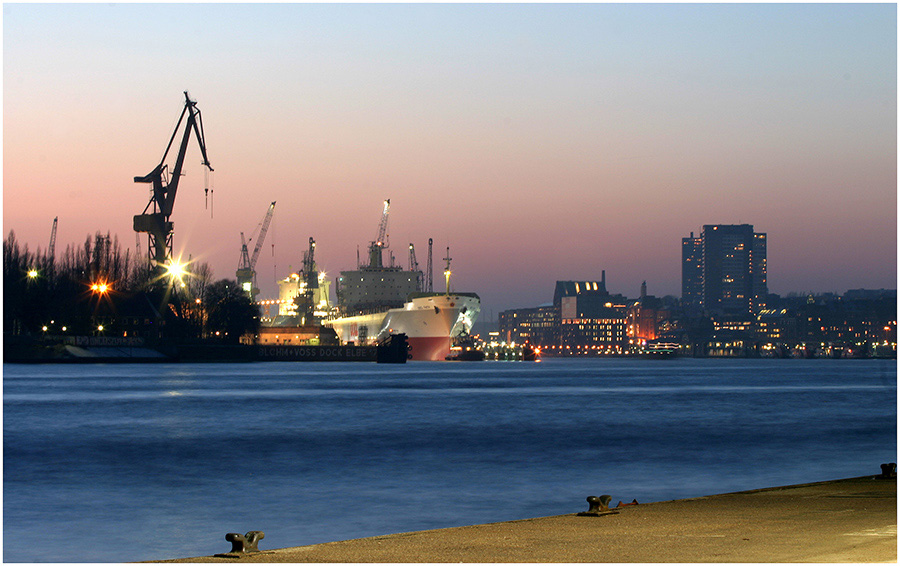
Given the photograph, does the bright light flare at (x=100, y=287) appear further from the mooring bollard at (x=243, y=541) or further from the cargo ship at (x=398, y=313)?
the mooring bollard at (x=243, y=541)

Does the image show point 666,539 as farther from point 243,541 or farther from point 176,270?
point 176,270

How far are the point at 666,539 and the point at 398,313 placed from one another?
145113 millimetres

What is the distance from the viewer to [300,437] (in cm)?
3594

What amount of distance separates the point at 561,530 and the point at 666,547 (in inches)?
55.1

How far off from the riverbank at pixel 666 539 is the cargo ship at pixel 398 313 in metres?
137

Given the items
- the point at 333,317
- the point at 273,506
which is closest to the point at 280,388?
the point at 273,506

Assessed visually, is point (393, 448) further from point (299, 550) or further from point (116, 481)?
point (299, 550)

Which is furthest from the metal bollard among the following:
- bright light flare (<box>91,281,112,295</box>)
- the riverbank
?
bright light flare (<box>91,281,112,295</box>)

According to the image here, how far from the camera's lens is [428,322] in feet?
504

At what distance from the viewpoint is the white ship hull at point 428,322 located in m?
149

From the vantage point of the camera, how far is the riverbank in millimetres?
8688

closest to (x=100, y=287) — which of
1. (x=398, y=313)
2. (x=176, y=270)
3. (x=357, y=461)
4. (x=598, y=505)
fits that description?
(x=176, y=270)

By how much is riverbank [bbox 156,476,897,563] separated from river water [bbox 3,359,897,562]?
592cm

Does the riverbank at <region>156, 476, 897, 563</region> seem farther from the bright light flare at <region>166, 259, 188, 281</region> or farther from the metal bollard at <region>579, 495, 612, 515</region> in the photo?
the bright light flare at <region>166, 259, 188, 281</region>
